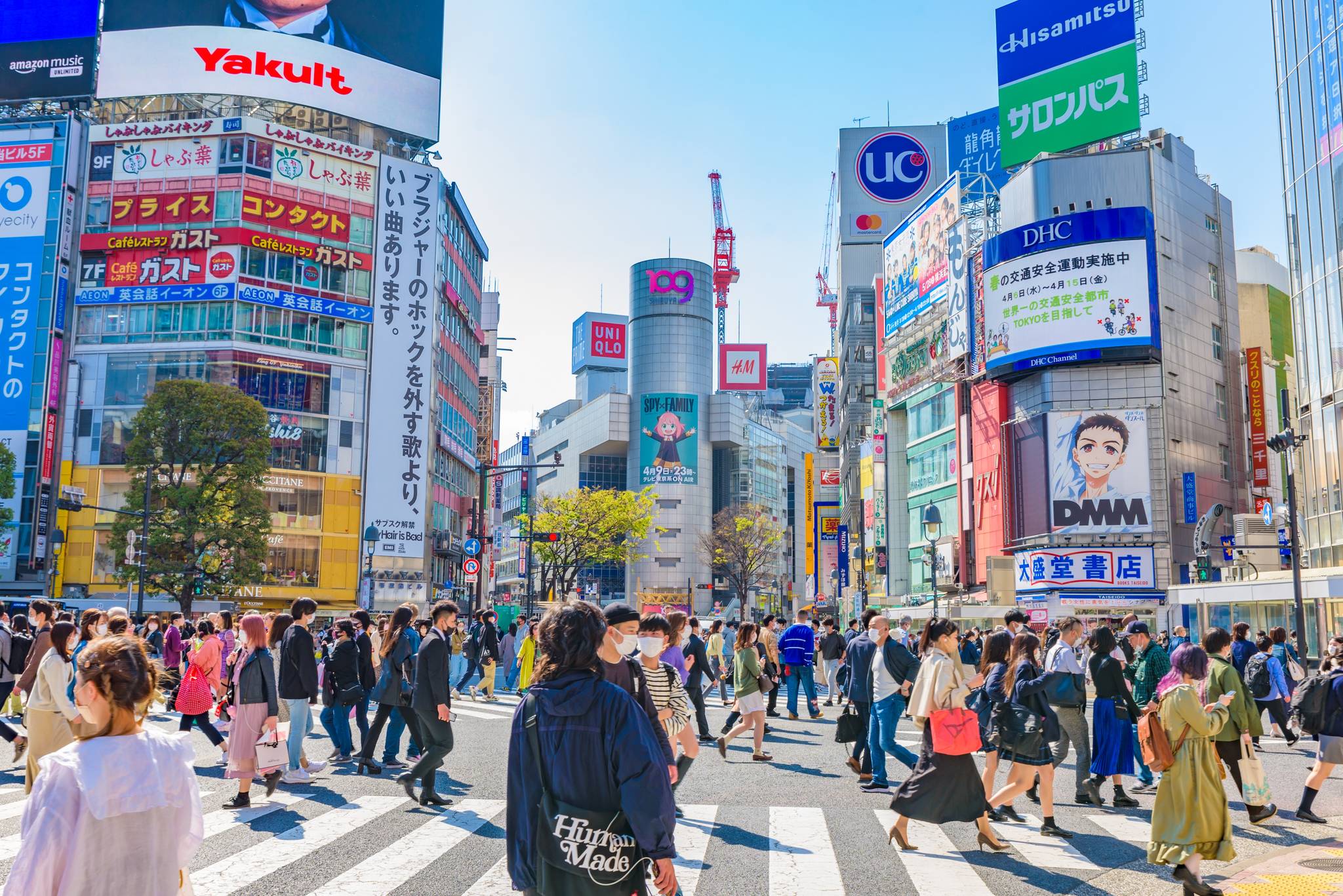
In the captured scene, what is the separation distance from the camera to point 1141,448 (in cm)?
4828

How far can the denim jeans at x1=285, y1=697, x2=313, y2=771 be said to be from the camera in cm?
1127

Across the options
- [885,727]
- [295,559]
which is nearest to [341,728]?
[885,727]

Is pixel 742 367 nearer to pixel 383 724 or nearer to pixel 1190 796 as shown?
pixel 383 724

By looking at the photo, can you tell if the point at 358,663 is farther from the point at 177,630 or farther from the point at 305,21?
the point at 305,21

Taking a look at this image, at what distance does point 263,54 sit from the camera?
55656 mm

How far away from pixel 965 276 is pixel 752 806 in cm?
4630

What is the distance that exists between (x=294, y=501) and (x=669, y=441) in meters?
63.4

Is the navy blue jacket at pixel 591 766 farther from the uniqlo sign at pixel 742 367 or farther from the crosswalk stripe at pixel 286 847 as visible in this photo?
the uniqlo sign at pixel 742 367

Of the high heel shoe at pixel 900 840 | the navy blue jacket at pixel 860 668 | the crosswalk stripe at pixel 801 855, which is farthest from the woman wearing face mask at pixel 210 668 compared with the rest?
the high heel shoe at pixel 900 840

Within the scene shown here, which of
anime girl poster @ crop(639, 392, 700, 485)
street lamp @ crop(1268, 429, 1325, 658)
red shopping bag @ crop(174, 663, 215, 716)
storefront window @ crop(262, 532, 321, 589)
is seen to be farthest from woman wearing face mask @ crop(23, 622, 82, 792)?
anime girl poster @ crop(639, 392, 700, 485)

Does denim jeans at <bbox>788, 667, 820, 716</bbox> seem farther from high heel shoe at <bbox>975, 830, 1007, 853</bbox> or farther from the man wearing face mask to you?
the man wearing face mask

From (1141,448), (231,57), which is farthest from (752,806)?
(231,57)

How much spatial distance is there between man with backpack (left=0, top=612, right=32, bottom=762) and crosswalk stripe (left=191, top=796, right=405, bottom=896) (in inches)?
184

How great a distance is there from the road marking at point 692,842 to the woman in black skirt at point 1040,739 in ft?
7.66
